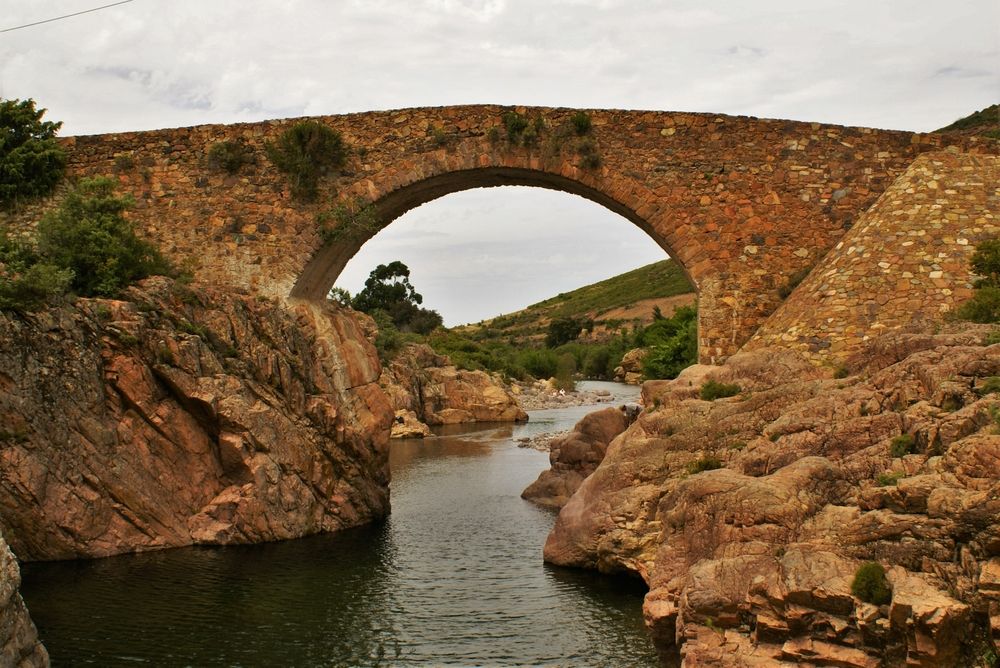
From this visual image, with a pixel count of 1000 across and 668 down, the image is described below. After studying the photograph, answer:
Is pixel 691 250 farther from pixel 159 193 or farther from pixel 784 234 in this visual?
pixel 159 193

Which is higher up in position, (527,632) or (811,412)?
(811,412)

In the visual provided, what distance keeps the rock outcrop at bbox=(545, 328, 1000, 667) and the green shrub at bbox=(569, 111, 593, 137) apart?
4.56 metres

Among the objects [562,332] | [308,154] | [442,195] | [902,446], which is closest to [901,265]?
[902,446]

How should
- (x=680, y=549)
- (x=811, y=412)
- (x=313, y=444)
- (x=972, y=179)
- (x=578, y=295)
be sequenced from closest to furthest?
(x=680, y=549)
(x=811, y=412)
(x=972, y=179)
(x=313, y=444)
(x=578, y=295)

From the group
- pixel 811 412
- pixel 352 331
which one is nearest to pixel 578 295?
pixel 352 331

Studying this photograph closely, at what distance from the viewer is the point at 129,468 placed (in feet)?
40.5

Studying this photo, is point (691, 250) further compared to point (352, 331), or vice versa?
point (352, 331)

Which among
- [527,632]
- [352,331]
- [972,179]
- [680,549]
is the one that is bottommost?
[527,632]

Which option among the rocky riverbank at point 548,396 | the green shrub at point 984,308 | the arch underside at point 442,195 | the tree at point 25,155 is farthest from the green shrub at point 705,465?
the rocky riverbank at point 548,396

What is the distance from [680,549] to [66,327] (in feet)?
26.2

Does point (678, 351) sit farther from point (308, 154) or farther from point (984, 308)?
point (984, 308)

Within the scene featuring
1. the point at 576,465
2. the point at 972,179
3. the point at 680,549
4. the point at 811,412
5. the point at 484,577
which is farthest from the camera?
the point at 576,465

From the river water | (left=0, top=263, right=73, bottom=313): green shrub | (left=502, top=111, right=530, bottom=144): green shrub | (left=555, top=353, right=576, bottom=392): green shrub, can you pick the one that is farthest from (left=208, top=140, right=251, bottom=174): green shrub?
(left=555, top=353, right=576, bottom=392): green shrub

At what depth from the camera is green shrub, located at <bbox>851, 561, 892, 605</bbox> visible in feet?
21.2
